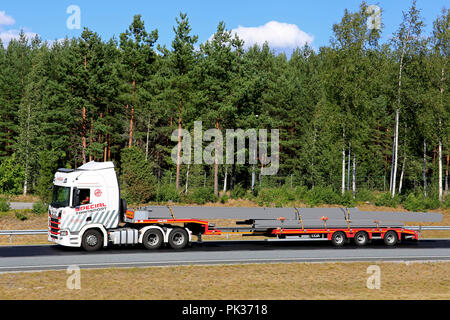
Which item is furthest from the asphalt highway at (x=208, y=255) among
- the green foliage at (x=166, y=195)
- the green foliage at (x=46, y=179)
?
the green foliage at (x=166, y=195)

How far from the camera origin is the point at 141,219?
72.1 feet

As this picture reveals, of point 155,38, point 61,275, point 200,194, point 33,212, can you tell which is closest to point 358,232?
point 61,275

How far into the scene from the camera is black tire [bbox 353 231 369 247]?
25.1 m

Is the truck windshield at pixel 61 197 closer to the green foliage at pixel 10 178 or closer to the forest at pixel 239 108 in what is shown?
the forest at pixel 239 108

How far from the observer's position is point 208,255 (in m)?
20.4

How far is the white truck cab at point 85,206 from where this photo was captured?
20.6m

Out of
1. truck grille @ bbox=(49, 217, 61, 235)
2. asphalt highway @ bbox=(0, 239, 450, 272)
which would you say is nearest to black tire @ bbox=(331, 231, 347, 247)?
asphalt highway @ bbox=(0, 239, 450, 272)

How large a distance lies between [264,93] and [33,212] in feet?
120

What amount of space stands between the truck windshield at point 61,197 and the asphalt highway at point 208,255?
2.00 m

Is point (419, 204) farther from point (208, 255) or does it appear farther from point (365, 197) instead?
point (208, 255)

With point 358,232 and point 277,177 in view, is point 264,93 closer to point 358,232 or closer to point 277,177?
point 277,177

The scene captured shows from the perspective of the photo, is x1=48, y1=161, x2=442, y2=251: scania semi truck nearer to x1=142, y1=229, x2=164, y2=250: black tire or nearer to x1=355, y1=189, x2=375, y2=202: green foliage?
x1=142, y1=229, x2=164, y2=250: black tire

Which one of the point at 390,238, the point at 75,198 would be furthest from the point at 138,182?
the point at 390,238

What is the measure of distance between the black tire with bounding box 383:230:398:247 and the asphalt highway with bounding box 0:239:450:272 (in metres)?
0.40
